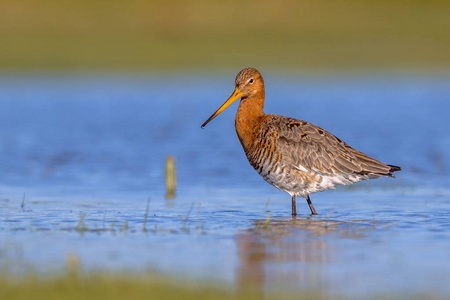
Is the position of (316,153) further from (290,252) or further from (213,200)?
(290,252)

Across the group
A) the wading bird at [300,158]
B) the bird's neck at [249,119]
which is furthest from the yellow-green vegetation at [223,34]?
the wading bird at [300,158]

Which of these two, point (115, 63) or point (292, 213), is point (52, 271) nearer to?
point (292, 213)

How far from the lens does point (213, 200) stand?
11391 mm

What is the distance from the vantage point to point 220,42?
32656 mm

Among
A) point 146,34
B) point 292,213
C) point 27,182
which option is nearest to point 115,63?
point 146,34

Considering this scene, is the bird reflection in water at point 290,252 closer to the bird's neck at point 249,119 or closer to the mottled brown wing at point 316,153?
the mottled brown wing at point 316,153

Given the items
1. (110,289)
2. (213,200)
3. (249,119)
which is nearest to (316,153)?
→ (249,119)

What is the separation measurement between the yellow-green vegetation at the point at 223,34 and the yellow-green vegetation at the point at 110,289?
75.4 feet

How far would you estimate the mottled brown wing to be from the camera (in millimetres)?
10188

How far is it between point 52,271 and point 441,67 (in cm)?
2433

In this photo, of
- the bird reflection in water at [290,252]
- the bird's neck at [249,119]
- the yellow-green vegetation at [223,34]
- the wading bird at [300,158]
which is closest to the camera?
the bird reflection in water at [290,252]

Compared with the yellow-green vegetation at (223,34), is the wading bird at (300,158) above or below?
below

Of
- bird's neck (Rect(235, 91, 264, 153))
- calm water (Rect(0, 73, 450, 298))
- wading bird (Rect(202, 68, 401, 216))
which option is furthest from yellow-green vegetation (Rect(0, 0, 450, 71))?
wading bird (Rect(202, 68, 401, 216))

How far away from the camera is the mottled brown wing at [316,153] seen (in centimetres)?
1019
